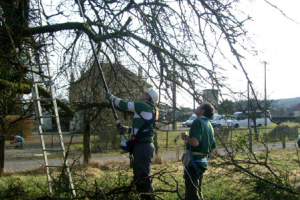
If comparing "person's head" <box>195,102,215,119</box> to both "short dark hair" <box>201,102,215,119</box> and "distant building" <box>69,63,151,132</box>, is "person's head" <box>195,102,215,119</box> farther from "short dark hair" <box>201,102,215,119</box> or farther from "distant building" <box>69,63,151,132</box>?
"distant building" <box>69,63,151,132</box>

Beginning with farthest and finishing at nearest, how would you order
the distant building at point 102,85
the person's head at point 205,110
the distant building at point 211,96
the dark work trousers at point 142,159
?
A: 1. the distant building at point 102,85
2. the distant building at point 211,96
3. the person's head at point 205,110
4. the dark work trousers at point 142,159

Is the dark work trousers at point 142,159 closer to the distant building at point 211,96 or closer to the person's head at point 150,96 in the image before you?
the person's head at point 150,96

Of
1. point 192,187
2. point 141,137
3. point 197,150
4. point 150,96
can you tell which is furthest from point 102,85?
point 192,187

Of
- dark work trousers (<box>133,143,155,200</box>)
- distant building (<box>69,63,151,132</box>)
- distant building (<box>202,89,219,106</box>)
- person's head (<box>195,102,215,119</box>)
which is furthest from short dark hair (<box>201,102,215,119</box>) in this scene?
distant building (<box>69,63,151,132</box>)

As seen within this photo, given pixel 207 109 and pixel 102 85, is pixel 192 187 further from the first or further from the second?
pixel 102 85

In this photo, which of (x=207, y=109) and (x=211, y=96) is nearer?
(x=207, y=109)

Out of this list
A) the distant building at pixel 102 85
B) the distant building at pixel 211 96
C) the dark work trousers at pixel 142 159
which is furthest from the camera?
the distant building at pixel 102 85

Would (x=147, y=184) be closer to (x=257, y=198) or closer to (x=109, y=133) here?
(x=257, y=198)

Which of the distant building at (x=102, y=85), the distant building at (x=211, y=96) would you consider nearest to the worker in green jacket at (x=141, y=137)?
the distant building at (x=211, y=96)

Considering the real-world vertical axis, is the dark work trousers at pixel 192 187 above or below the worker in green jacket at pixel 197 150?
below

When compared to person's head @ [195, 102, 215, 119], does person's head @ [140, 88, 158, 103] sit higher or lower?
higher

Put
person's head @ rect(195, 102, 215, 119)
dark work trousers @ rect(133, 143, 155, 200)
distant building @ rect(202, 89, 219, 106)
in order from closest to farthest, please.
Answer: dark work trousers @ rect(133, 143, 155, 200) → person's head @ rect(195, 102, 215, 119) → distant building @ rect(202, 89, 219, 106)

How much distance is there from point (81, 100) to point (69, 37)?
1818 mm

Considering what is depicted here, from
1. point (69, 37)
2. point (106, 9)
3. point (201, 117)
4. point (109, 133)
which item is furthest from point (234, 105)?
point (109, 133)
